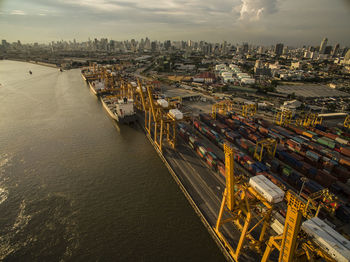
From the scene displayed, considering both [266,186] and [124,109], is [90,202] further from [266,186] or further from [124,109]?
[124,109]

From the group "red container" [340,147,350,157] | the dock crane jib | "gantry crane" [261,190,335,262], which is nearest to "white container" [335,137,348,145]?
"red container" [340,147,350,157]

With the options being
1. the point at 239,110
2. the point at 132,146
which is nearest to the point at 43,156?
the point at 132,146

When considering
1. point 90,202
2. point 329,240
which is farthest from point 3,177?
point 329,240

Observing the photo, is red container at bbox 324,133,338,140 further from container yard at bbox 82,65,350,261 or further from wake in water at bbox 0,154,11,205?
wake in water at bbox 0,154,11,205

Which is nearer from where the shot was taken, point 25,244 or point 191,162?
point 25,244

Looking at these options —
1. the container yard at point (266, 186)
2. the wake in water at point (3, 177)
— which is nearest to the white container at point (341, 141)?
the container yard at point (266, 186)

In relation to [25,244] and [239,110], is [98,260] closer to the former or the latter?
[25,244]
